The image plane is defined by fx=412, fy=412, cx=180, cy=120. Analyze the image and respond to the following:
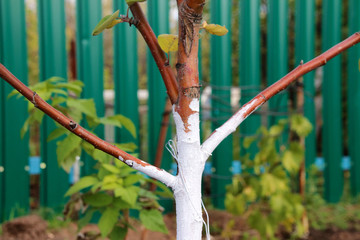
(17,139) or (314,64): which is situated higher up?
(314,64)

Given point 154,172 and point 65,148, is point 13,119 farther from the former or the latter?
→ point 154,172

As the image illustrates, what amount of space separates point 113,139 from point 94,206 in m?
1.65

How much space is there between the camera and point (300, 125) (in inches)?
94.6

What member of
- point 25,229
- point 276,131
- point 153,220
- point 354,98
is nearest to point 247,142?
point 276,131

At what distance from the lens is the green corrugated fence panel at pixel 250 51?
11.3 feet

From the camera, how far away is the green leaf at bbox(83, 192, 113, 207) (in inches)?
59.9

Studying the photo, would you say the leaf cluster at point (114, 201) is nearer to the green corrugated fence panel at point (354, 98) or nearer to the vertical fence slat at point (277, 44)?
the vertical fence slat at point (277, 44)

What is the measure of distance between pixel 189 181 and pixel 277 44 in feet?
9.40

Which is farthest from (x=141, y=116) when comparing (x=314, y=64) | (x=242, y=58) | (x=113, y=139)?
(x=314, y=64)

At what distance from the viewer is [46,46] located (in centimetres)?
305

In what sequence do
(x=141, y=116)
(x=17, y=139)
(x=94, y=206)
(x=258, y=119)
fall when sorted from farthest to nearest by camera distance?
(x=141, y=116), (x=258, y=119), (x=17, y=139), (x=94, y=206)

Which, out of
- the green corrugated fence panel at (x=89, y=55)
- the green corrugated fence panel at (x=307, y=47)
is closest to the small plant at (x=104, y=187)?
the green corrugated fence panel at (x=89, y=55)

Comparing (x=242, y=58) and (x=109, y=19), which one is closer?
(x=109, y=19)

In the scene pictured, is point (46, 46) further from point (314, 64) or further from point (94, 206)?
point (314, 64)
